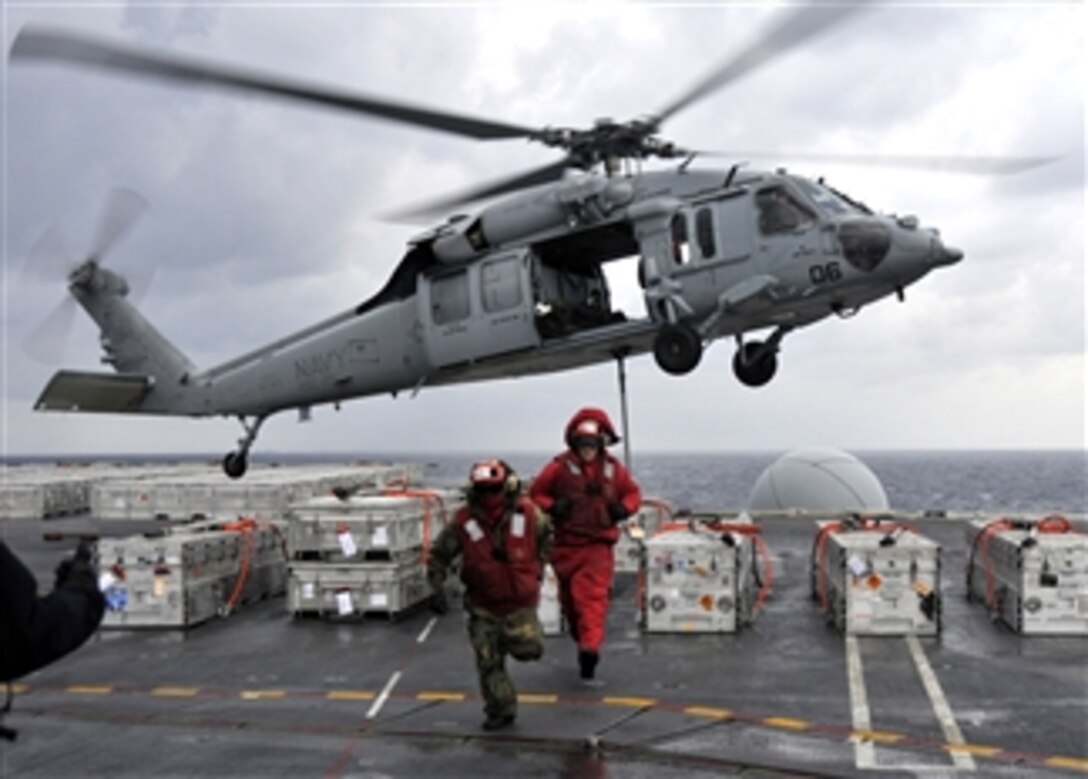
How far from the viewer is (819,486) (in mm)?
26953

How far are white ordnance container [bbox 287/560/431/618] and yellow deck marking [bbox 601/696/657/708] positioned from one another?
155 inches

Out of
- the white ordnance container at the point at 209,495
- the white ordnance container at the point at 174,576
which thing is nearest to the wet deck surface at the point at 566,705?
the white ordnance container at the point at 174,576

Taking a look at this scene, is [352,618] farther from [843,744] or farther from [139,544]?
[843,744]

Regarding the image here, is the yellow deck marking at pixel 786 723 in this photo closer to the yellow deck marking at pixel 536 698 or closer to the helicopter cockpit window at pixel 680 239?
the yellow deck marking at pixel 536 698

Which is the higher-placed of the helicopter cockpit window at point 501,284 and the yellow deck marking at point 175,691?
the helicopter cockpit window at point 501,284

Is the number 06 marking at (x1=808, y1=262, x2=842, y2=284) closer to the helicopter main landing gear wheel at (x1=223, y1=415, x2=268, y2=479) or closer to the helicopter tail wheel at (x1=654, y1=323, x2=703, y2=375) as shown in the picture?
the helicopter tail wheel at (x1=654, y1=323, x2=703, y2=375)

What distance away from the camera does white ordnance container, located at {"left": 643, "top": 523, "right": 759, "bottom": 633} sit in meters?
10.1

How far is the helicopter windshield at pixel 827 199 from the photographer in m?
12.4

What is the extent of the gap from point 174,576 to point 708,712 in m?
6.51

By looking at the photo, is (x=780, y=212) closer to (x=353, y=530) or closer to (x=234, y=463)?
(x=353, y=530)

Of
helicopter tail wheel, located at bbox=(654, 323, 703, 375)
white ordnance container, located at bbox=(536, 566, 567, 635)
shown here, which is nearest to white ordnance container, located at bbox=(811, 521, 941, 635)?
white ordnance container, located at bbox=(536, 566, 567, 635)

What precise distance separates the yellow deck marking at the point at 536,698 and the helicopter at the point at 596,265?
566 cm

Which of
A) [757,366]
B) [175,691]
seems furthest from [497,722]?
[757,366]

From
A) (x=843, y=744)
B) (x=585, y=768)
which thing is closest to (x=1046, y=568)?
(x=843, y=744)
